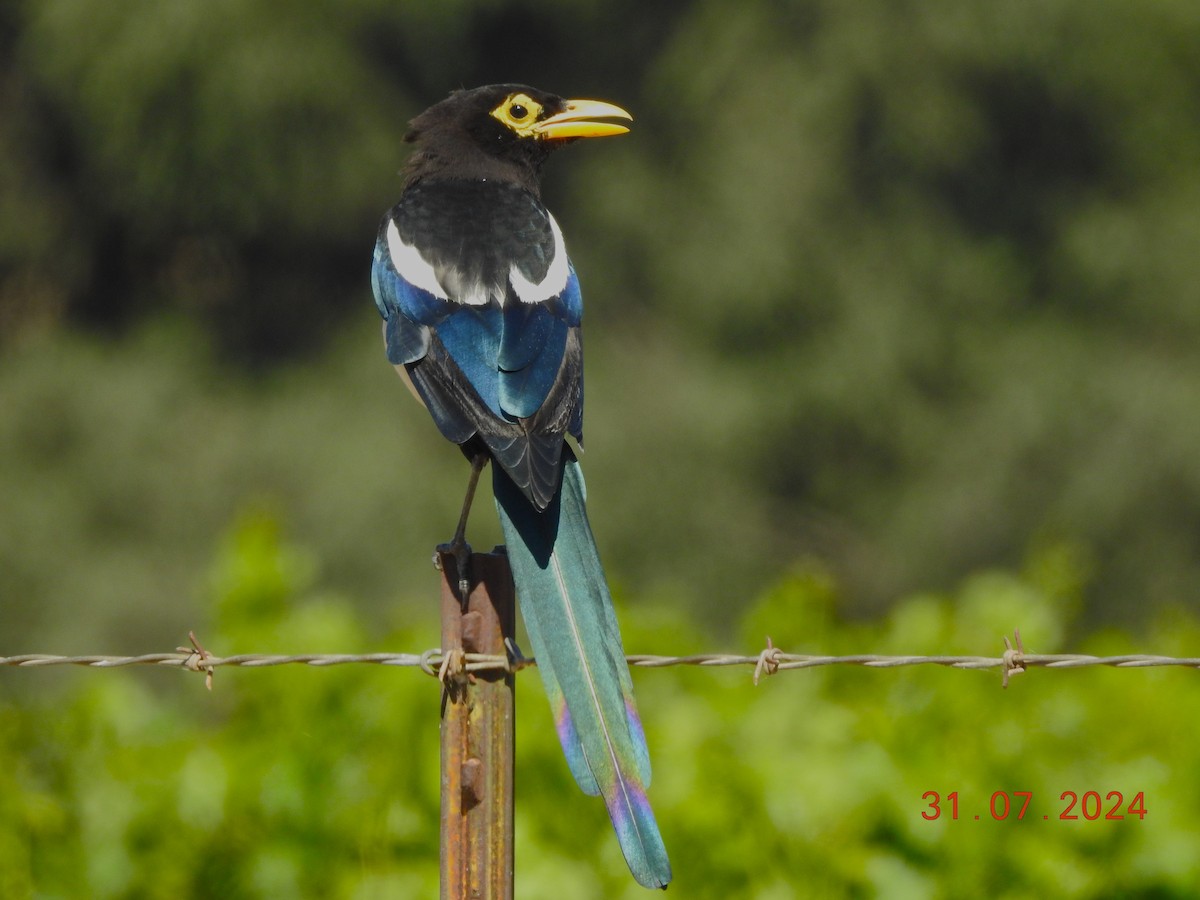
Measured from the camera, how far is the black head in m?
4.01

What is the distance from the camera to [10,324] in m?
8.70

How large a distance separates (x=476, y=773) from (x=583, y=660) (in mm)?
221

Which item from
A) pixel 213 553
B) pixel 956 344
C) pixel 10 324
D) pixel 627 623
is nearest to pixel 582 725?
pixel 627 623

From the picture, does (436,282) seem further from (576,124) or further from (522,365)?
(576,124)

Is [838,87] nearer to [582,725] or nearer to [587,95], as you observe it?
[587,95]

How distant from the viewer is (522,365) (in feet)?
10.0

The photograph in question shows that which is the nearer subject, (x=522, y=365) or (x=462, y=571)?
(x=462, y=571)

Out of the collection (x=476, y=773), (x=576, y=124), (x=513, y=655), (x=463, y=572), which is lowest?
(x=476, y=773)
